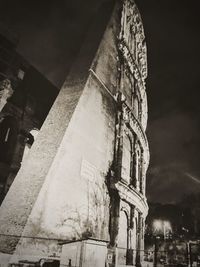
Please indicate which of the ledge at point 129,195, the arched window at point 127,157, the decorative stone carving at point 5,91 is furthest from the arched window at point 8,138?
the arched window at point 127,157

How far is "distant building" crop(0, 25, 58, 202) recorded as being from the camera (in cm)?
1161

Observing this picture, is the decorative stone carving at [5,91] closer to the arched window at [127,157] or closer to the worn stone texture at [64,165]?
the worn stone texture at [64,165]

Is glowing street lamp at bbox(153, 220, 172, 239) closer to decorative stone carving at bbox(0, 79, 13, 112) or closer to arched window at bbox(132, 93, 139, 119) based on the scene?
arched window at bbox(132, 93, 139, 119)

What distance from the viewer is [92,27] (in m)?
13.6

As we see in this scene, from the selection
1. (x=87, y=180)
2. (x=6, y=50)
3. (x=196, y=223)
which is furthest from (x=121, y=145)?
(x=196, y=223)

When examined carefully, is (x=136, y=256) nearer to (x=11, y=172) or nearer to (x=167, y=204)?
(x=11, y=172)

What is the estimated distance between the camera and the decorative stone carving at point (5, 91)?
38.1 ft

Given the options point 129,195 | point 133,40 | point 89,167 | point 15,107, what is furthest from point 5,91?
point 133,40

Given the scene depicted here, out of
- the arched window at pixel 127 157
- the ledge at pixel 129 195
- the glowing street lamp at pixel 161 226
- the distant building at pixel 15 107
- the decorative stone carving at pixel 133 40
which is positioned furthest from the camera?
the glowing street lamp at pixel 161 226

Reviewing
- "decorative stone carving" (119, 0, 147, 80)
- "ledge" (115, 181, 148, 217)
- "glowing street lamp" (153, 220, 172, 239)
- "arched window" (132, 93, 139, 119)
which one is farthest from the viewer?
"glowing street lamp" (153, 220, 172, 239)

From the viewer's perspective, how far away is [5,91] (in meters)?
11.7

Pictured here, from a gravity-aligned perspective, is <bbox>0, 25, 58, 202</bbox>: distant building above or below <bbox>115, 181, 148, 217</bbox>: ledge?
above

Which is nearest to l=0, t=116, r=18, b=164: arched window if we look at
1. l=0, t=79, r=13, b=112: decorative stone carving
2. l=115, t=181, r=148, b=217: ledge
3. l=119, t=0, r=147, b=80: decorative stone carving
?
l=0, t=79, r=13, b=112: decorative stone carving

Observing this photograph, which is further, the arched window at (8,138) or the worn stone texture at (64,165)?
the arched window at (8,138)
